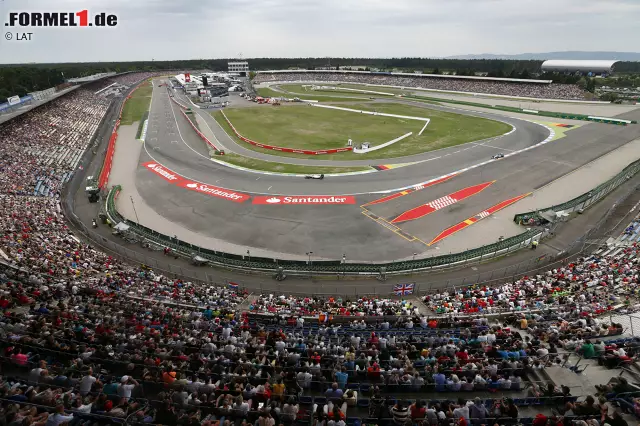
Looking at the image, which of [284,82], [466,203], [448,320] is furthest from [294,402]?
[284,82]

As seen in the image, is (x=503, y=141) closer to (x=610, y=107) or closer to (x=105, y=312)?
(x=610, y=107)

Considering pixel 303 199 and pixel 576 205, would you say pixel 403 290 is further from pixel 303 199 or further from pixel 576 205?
pixel 576 205

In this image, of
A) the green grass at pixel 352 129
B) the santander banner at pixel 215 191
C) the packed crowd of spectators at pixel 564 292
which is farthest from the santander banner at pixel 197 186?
the packed crowd of spectators at pixel 564 292

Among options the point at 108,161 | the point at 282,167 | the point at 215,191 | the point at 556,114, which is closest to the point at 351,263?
the point at 215,191

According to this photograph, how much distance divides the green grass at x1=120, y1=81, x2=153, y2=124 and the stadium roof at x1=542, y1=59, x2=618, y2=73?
601ft

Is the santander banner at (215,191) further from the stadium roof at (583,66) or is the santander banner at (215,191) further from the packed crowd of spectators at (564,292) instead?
the stadium roof at (583,66)

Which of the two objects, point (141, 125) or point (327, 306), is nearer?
point (327, 306)

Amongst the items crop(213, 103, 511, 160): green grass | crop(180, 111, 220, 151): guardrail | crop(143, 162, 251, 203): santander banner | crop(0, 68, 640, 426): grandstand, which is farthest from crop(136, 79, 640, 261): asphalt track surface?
crop(0, 68, 640, 426): grandstand

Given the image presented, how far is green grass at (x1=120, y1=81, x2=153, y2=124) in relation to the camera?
275 feet

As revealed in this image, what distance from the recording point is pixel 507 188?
3941 cm

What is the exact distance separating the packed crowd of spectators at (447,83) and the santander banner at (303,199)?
99148mm

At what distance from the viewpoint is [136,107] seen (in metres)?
99.2

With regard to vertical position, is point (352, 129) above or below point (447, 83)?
below

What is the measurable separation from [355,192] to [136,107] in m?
89.1
